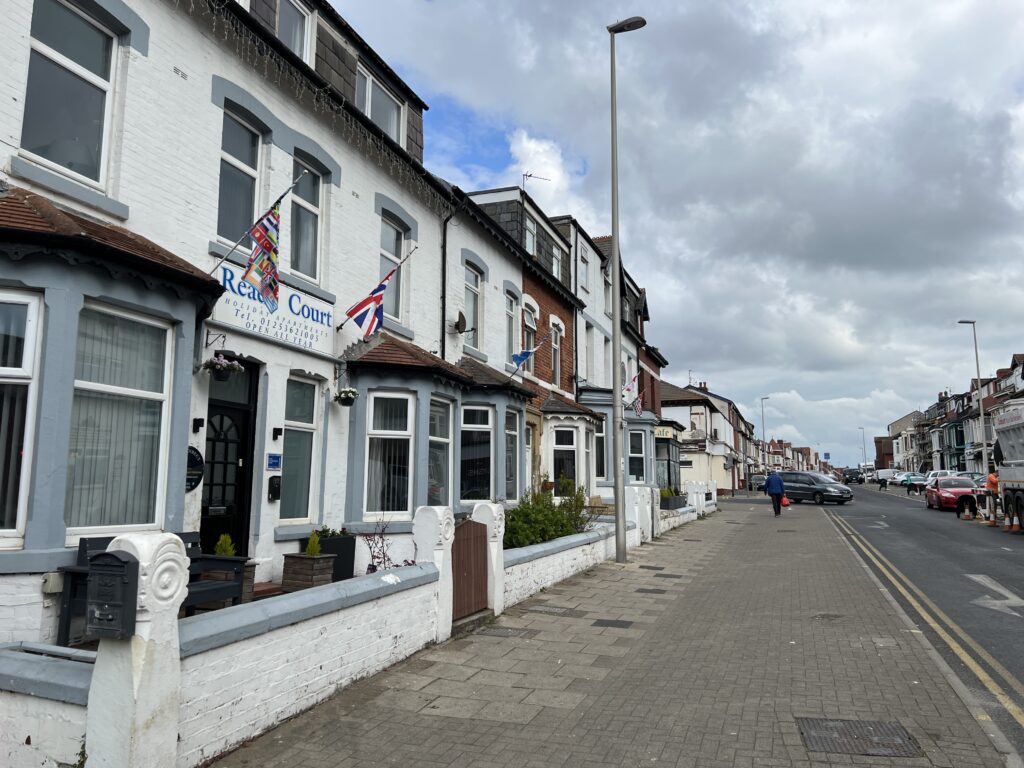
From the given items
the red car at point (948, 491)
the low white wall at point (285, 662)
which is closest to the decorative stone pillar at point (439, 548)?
the low white wall at point (285, 662)

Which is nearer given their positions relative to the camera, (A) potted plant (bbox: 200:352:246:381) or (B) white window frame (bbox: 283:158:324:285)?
(A) potted plant (bbox: 200:352:246:381)

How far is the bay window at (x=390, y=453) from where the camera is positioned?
1094 cm

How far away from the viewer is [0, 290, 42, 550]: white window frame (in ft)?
18.5

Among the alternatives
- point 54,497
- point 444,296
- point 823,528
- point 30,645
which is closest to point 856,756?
point 30,645

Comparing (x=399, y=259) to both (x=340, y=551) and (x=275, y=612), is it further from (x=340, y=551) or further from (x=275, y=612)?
(x=275, y=612)

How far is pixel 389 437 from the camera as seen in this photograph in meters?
11.0

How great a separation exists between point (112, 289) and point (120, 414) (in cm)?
119

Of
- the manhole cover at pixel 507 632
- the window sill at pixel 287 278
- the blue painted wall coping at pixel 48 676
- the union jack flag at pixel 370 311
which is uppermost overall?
the window sill at pixel 287 278

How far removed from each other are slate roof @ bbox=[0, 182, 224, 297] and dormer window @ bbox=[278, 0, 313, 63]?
491cm

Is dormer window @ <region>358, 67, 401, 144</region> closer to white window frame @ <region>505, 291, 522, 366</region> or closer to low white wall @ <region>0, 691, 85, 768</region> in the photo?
white window frame @ <region>505, 291, 522, 366</region>

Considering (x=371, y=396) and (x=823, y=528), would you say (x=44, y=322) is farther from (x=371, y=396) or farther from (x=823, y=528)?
(x=823, y=528)

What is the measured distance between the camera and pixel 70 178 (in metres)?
6.83

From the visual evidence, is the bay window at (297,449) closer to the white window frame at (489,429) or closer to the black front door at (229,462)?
the black front door at (229,462)

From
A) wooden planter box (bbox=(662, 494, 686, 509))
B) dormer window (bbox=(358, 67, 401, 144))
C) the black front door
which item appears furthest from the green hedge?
wooden planter box (bbox=(662, 494, 686, 509))
